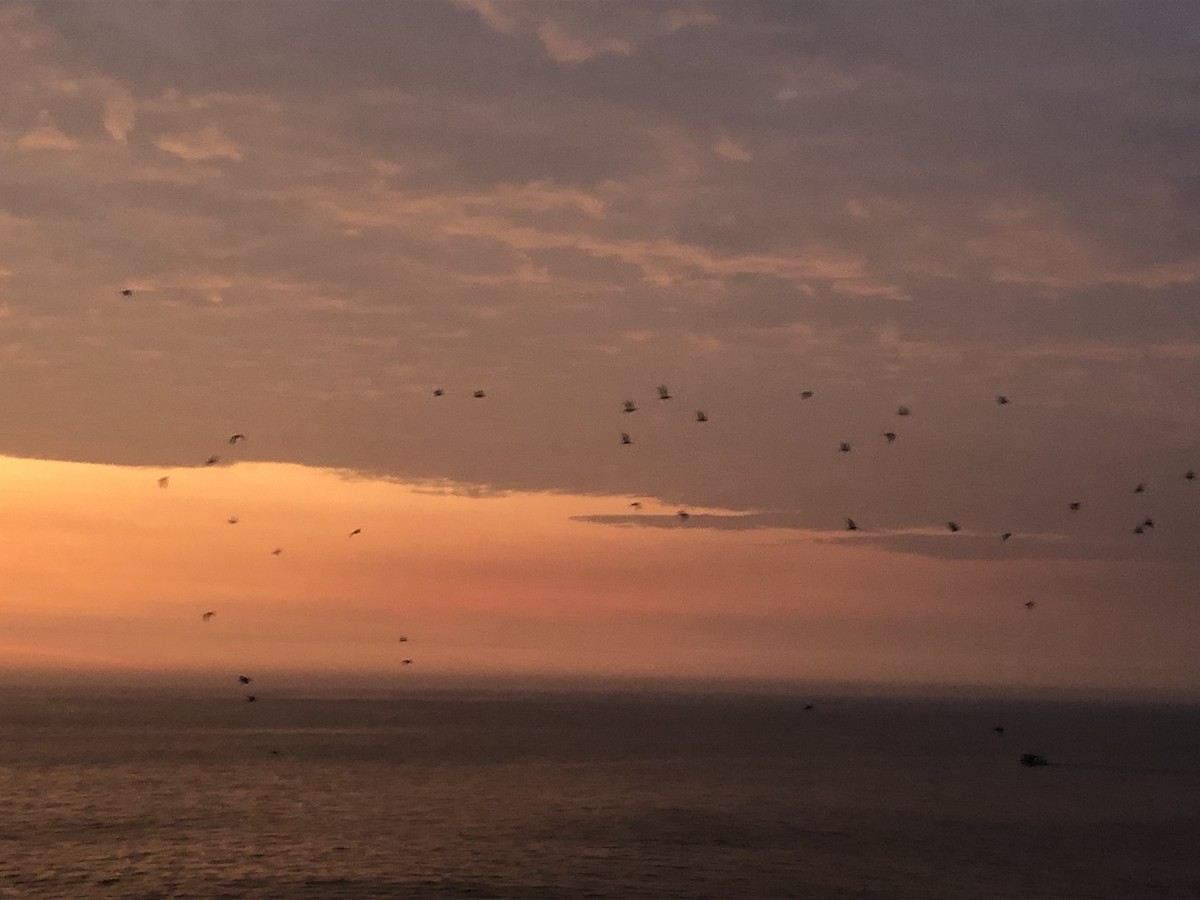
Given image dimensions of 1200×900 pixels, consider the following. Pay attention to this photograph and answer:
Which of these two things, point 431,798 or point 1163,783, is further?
point 1163,783

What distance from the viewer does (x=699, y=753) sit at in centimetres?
15200

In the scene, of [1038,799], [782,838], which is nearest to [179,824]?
[782,838]

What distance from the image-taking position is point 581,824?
8525 cm

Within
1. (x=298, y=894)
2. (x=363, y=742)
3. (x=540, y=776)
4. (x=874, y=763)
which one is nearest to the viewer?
(x=298, y=894)

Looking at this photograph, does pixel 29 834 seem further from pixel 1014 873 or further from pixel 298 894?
pixel 1014 873

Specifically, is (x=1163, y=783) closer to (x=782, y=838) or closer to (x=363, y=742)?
(x=782, y=838)

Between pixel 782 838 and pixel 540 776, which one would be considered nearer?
pixel 782 838

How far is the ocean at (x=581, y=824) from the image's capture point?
65.0 m

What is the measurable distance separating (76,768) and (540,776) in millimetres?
47672

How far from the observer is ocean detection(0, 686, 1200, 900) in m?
65.0

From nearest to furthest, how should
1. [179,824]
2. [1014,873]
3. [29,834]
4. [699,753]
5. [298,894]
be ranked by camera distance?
[298,894]
[1014,873]
[29,834]
[179,824]
[699,753]

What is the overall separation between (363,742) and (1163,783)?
9993cm

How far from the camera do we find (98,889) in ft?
202

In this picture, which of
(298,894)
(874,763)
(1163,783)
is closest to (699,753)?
(874,763)
